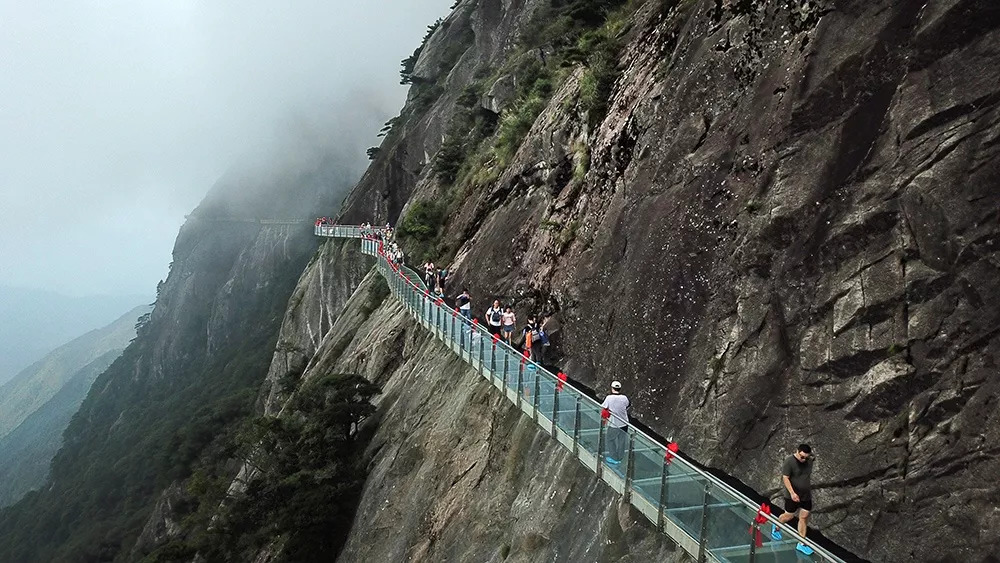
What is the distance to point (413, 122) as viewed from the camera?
56.6 metres

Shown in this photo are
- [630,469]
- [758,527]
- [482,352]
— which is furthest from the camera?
[482,352]

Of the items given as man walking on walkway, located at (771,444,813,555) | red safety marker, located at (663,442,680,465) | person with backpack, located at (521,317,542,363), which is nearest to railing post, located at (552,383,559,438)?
red safety marker, located at (663,442,680,465)

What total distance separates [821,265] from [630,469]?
4.01 meters

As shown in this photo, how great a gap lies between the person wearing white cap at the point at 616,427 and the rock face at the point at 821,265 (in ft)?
4.80

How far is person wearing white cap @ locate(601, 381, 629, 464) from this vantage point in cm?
904

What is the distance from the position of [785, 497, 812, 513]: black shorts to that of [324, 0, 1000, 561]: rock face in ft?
4.46

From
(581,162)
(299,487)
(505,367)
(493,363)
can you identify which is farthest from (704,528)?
(299,487)

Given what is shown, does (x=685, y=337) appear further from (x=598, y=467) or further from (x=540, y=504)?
(x=540, y=504)

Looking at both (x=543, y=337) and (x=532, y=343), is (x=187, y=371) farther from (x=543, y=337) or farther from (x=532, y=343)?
(x=543, y=337)

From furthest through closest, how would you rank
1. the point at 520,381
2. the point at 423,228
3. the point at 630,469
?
the point at 423,228 → the point at 520,381 → the point at 630,469

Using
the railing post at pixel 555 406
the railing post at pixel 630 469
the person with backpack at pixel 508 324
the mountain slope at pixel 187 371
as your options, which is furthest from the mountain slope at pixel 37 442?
the railing post at pixel 630 469

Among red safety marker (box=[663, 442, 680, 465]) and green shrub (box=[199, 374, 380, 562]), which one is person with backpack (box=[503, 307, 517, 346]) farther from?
red safety marker (box=[663, 442, 680, 465])

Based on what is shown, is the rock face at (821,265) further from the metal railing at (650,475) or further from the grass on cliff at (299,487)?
the grass on cliff at (299,487)

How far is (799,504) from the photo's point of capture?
23.6 feet
